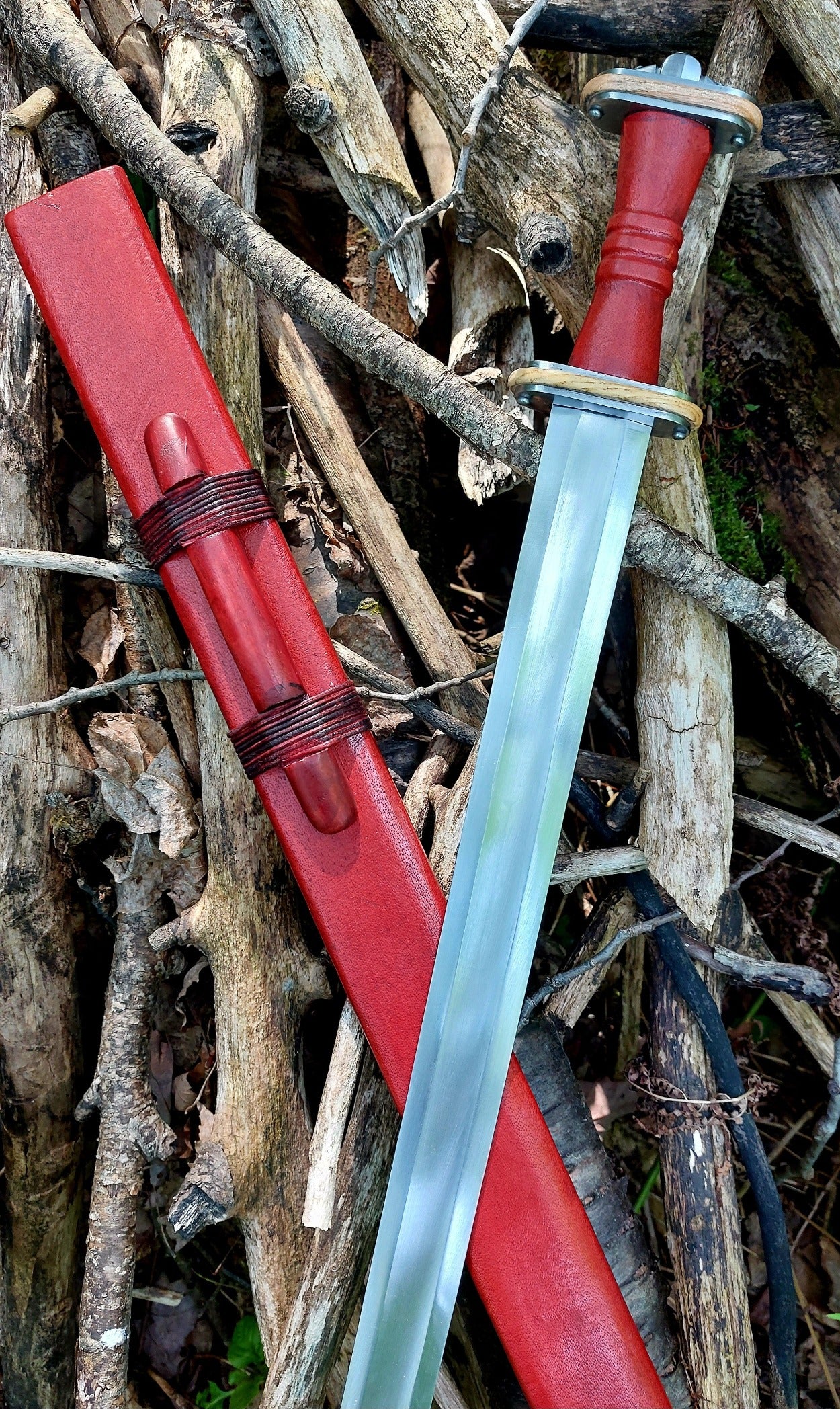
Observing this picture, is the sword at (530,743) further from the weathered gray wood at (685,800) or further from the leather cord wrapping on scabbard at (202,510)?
the leather cord wrapping on scabbard at (202,510)

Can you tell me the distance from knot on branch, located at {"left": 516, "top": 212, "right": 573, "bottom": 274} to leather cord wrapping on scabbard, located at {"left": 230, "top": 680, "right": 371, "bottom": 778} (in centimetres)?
86

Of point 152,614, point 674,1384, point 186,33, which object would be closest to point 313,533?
point 152,614

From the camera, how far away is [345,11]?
82.1 inches

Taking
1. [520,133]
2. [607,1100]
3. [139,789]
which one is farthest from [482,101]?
[607,1100]

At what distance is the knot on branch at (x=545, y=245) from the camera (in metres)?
1.60

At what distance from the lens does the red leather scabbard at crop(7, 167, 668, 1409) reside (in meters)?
1.60

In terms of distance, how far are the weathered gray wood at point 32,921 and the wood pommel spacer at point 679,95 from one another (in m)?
1.27

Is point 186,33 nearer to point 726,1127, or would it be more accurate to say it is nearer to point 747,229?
point 747,229

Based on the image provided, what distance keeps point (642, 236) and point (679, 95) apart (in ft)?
0.74

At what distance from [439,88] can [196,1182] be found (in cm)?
218

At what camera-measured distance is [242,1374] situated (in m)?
2.10

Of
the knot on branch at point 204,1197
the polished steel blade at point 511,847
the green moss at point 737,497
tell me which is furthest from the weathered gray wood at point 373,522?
the knot on branch at point 204,1197

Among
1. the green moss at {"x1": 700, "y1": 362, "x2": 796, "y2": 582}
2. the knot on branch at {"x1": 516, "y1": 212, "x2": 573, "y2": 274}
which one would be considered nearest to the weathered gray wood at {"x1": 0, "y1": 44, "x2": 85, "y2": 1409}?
the knot on branch at {"x1": 516, "y1": 212, "x2": 573, "y2": 274}

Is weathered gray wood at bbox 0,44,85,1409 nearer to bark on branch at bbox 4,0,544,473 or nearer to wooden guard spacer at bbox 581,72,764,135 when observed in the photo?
bark on branch at bbox 4,0,544,473
